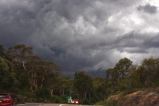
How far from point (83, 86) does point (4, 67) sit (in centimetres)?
5425

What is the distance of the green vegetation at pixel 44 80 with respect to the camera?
85.1 meters

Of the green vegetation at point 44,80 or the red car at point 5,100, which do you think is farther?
Result: the green vegetation at point 44,80

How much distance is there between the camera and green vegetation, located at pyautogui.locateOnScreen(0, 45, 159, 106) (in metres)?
85.1

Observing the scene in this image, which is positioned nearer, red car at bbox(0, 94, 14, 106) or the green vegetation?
red car at bbox(0, 94, 14, 106)

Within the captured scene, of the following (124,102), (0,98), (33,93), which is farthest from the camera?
(33,93)

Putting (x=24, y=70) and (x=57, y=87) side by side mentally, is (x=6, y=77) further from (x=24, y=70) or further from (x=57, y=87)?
(x=57, y=87)

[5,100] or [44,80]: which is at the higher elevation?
[44,80]

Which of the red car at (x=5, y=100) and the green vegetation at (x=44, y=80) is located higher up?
the green vegetation at (x=44, y=80)

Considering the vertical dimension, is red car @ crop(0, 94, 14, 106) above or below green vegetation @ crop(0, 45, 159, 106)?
below

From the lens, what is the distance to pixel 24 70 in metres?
106

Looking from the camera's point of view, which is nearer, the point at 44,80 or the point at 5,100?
the point at 5,100

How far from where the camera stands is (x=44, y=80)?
375 ft

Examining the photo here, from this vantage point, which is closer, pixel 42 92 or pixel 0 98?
pixel 0 98

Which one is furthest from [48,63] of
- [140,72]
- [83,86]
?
[140,72]
